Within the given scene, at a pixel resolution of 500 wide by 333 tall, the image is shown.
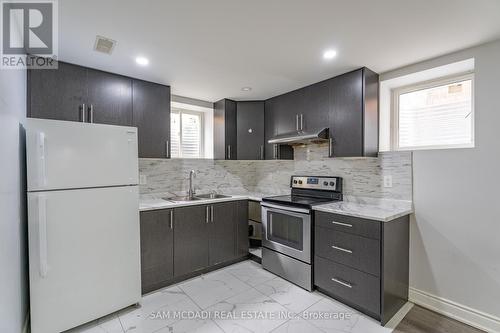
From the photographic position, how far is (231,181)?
145 inches

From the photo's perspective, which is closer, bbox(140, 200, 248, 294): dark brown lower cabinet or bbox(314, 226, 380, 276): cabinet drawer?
bbox(314, 226, 380, 276): cabinet drawer

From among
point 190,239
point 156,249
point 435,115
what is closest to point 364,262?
point 435,115

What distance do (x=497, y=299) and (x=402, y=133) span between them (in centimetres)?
156

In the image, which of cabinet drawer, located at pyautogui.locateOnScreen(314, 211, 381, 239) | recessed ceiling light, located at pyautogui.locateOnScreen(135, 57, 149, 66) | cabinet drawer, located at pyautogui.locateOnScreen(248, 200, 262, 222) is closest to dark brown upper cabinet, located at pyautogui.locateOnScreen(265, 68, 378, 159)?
cabinet drawer, located at pyautogui.locateOnScreen(314, 211, 381, 239)

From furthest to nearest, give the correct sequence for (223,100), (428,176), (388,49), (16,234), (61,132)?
(223,100) < (428,176) < (388,49) < (61,132) < (16,234)

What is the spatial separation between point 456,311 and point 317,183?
1.65 metres

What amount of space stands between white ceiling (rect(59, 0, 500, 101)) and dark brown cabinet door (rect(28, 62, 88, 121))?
0.14 meters

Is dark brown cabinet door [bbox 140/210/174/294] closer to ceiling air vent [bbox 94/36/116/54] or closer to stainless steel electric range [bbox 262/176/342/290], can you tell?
stainless steel electric range [bbox 262/176/342/290]

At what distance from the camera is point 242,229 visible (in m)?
3.09

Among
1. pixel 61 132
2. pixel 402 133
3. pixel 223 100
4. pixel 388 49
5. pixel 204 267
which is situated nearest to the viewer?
pixel 61 132

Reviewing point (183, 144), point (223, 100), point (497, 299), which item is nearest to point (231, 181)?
point (183, 144)

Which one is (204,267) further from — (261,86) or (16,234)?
(261,86)

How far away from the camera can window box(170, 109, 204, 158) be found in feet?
10.7

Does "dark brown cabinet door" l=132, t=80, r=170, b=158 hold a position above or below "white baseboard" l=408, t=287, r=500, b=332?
above
